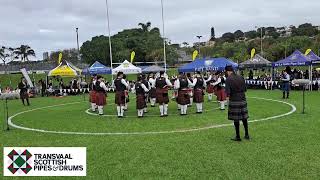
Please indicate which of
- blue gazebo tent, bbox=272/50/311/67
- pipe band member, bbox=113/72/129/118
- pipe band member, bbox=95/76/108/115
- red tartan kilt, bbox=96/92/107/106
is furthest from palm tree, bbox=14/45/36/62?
pipe band member, bbox=113/72/129/118

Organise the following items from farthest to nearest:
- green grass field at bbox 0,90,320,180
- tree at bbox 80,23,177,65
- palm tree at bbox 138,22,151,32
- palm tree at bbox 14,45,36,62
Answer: palm tree at bbox 138,22,151,32 < palm tree at bbox 14,45,36,62 < tree at bbox 80,23,177,65 < green grass field at bbox 0,90,320,180

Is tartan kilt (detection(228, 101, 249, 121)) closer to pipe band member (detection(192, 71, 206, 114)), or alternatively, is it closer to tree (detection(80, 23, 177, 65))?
pipe band member (detection(192, 71, 206, 114))

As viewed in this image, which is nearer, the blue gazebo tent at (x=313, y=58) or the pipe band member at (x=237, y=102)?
the pipe band member at (x=237, y=102)

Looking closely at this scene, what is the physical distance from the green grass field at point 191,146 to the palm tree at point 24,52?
8816 centimetres

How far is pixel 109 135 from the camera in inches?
447

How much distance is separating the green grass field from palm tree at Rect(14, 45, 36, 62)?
8816 cm

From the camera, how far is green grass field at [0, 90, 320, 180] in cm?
701

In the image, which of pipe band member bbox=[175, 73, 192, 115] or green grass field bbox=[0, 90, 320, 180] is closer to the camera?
green grass field bbox=[0, 90, 320, 180]

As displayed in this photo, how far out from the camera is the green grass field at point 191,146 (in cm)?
701

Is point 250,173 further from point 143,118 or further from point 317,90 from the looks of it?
point 317,90

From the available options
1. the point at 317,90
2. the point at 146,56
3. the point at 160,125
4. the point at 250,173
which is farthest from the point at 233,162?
the point at 146,56

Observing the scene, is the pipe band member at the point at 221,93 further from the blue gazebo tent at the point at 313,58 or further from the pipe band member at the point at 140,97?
the blue gazebo tent at the point at 313,58

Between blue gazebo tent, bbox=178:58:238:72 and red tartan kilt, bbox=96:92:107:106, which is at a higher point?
blue gazebo tent, bbox=178:58:238:72

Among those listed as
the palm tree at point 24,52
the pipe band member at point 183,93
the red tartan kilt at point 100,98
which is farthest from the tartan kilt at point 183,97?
the palm tree at point 24,52
